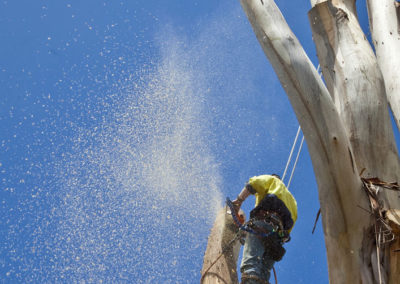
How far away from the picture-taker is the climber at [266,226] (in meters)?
3.69

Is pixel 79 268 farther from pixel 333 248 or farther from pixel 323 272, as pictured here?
pixel 333 248

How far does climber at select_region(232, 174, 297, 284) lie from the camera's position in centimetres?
369

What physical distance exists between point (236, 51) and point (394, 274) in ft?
23.4

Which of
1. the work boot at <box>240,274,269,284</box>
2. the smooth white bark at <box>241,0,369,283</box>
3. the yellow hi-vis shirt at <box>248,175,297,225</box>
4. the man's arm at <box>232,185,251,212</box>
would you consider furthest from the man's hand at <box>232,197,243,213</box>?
the smooth white bark at <box>241,0,369,283</box>

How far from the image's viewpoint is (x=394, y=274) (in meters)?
2.27

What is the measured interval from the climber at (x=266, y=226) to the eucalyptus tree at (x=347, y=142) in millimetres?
1242

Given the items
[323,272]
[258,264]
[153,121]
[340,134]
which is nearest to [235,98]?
[153,121]

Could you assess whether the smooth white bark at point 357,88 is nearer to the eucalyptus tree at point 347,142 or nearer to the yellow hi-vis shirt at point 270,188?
the eucalyptus tree at point 347,142

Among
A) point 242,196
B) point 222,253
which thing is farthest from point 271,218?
point 222,253

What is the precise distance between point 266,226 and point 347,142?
166cm

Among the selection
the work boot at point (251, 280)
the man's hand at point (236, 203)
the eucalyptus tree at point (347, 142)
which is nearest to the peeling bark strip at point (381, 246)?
the eucalyptus tree at point (347, 142)

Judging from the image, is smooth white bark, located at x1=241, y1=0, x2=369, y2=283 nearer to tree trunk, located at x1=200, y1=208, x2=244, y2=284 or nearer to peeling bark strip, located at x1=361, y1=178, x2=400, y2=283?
peeling bark strip, located at x1=361, y1=178, x2=400, y2=283

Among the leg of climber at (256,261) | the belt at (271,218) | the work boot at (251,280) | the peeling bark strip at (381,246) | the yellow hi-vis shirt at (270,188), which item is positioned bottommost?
the peeling bark strip at (381,246)

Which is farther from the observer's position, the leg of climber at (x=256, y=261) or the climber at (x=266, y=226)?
the climber at (x=266, y=226)
